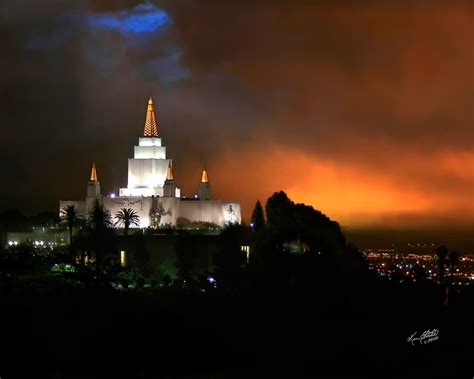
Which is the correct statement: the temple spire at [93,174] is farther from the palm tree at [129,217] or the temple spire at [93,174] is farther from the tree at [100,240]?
the tree at [100,240]

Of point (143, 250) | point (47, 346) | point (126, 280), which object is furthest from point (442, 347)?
point (143, 250)

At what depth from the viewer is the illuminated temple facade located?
240ft

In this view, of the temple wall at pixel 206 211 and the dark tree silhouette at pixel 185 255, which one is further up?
the temple wall at pixel 206 211

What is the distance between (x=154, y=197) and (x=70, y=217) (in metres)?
12.4

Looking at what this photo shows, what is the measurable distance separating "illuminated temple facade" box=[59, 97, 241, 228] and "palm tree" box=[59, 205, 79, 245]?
1.34m

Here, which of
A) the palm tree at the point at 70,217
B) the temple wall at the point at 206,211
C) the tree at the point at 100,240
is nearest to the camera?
the tree at the point at 100,240

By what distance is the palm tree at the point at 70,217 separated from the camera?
61.6 metres

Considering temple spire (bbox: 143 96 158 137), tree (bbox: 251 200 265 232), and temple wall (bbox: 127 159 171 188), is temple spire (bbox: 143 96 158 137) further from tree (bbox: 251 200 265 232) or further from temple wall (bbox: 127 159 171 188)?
tree (bbox: 251 200 265 232)

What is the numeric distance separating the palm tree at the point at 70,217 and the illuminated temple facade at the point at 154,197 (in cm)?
134

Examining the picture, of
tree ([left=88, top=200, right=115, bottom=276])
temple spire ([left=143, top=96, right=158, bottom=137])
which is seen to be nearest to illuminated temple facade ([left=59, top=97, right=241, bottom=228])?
temple spire ([left=143, top=96, right=158, bottom=137])

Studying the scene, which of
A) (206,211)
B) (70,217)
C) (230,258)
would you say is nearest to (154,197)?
(206,211)

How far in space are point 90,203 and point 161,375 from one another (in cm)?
4356

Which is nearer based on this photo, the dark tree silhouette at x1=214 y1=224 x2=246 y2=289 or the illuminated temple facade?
the dark tree silhouette at x1=214 y1=224 x2=246 y2=289

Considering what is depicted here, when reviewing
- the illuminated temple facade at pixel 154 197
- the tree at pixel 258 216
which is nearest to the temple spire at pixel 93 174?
the illuminated temple facade at pixel 154 197
